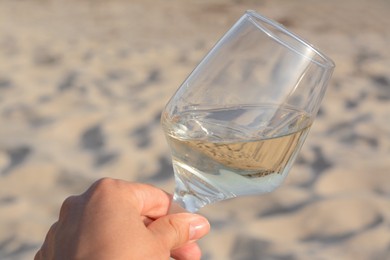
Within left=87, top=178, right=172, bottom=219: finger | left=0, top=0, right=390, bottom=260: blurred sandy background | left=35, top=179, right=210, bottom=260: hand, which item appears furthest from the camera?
left=0, top=0, right=390, bottom=260: blurred sandy background

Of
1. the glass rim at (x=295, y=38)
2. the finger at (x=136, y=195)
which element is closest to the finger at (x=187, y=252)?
the finger at (x=136, y=195)

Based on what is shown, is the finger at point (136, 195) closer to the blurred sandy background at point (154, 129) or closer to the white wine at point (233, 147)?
the white wine at point (233, 147)

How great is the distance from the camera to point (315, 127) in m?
3.44

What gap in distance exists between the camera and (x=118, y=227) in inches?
36.3

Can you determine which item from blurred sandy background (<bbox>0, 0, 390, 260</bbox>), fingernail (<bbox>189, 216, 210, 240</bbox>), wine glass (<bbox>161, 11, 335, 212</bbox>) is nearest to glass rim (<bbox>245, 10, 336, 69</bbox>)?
wine glass (<bbox>161, 11, 335, 212</bbox>)

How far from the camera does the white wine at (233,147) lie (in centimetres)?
100

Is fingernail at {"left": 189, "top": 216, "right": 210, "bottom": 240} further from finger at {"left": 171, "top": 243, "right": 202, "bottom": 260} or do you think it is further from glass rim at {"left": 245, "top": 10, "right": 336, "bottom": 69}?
glass rim at {"left": 245, "top": 10, "right": 336, "bottom": 69}

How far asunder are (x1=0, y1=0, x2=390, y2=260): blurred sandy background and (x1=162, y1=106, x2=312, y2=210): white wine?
1287mm

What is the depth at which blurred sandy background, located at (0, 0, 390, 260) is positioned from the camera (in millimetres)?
2459

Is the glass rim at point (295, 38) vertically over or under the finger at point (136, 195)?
over

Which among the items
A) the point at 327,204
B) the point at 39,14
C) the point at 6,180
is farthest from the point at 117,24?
the point at 327,204

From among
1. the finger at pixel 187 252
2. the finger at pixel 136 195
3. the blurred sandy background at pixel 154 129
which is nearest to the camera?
the finger at pixel 136 195

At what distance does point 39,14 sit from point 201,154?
525 centimetres

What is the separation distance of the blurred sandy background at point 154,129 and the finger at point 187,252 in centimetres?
116
